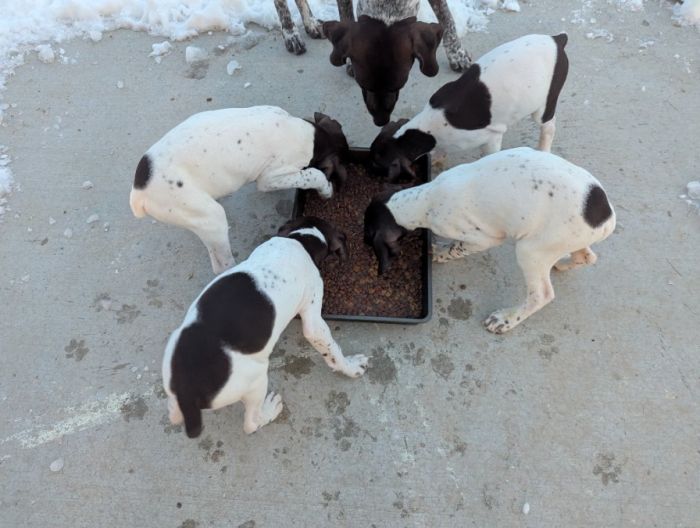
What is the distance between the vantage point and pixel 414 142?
3594 millimetres

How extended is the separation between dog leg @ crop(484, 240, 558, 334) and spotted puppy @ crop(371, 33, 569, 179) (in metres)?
1.01

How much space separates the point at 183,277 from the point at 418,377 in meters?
1.77

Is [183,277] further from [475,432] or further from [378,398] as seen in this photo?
[475,432]

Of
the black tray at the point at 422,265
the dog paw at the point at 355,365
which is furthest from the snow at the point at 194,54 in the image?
the dog paw at the point at 355,365

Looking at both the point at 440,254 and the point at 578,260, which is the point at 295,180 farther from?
the point at 578,260

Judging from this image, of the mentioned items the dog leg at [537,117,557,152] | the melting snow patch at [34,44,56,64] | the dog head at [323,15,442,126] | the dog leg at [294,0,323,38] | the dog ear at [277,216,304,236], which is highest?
the dog head at [323,15,442,126]

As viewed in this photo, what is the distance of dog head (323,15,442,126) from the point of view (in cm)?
355

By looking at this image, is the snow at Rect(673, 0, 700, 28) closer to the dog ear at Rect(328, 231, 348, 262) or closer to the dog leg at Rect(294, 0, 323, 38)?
the dog leg at Rect(294, 0, 323, 38)

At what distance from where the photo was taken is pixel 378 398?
316cm

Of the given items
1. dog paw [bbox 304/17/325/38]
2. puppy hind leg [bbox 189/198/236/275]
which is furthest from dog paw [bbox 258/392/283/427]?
dog paw [bbox 304/17/325/38]

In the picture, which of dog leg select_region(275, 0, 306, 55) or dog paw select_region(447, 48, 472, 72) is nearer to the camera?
dog paw select_region(447, 48, 472, 72)

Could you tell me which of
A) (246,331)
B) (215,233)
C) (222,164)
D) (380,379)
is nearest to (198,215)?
(215,233)

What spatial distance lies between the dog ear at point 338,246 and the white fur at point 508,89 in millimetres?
952

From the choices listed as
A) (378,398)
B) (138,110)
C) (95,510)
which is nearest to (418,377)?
(378,398)
